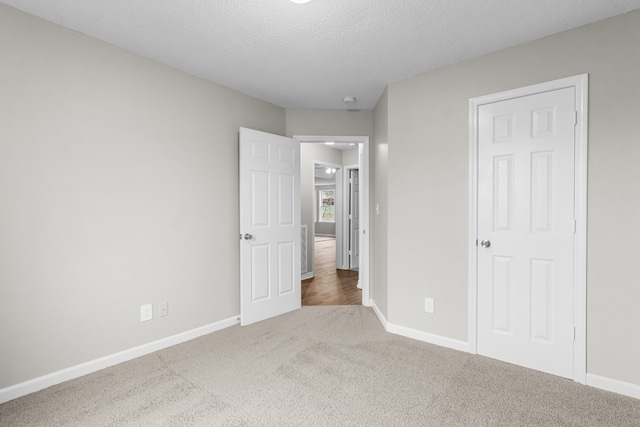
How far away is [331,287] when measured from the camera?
Answer: 4875mm

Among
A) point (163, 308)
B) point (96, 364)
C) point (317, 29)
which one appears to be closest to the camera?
point (317, 29)

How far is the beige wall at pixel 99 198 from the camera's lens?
1990mm

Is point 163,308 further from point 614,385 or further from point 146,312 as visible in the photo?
point 614,385

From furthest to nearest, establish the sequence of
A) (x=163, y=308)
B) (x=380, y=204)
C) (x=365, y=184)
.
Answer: (x=365, y=184)
(x=380, y=204)
(x=163, y=308)

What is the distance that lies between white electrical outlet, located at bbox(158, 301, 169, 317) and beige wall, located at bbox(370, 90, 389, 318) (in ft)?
6.74

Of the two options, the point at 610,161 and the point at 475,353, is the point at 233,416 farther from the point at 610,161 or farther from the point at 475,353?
the point at 610,161

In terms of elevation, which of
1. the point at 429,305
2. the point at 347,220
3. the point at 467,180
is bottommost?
the point at 429,305

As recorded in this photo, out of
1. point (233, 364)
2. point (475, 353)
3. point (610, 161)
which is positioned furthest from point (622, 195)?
point (233, 364)

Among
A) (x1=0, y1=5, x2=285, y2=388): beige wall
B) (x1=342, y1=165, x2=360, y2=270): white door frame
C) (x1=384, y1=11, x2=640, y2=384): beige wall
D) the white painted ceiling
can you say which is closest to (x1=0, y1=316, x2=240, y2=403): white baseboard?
(x1=0, y1=5, x2=285, y2=388): beige wall

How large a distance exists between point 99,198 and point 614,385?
3.75m

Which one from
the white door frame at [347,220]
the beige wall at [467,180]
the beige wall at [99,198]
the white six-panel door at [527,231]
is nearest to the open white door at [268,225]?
the beige wall at [99,198]

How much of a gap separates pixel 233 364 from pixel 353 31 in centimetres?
258

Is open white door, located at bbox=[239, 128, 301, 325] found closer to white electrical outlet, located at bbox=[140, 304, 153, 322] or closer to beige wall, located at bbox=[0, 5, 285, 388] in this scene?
beige wall, located at bbox=[0, 5, 285, 388]

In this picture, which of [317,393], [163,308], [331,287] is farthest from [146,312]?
[331,287]
